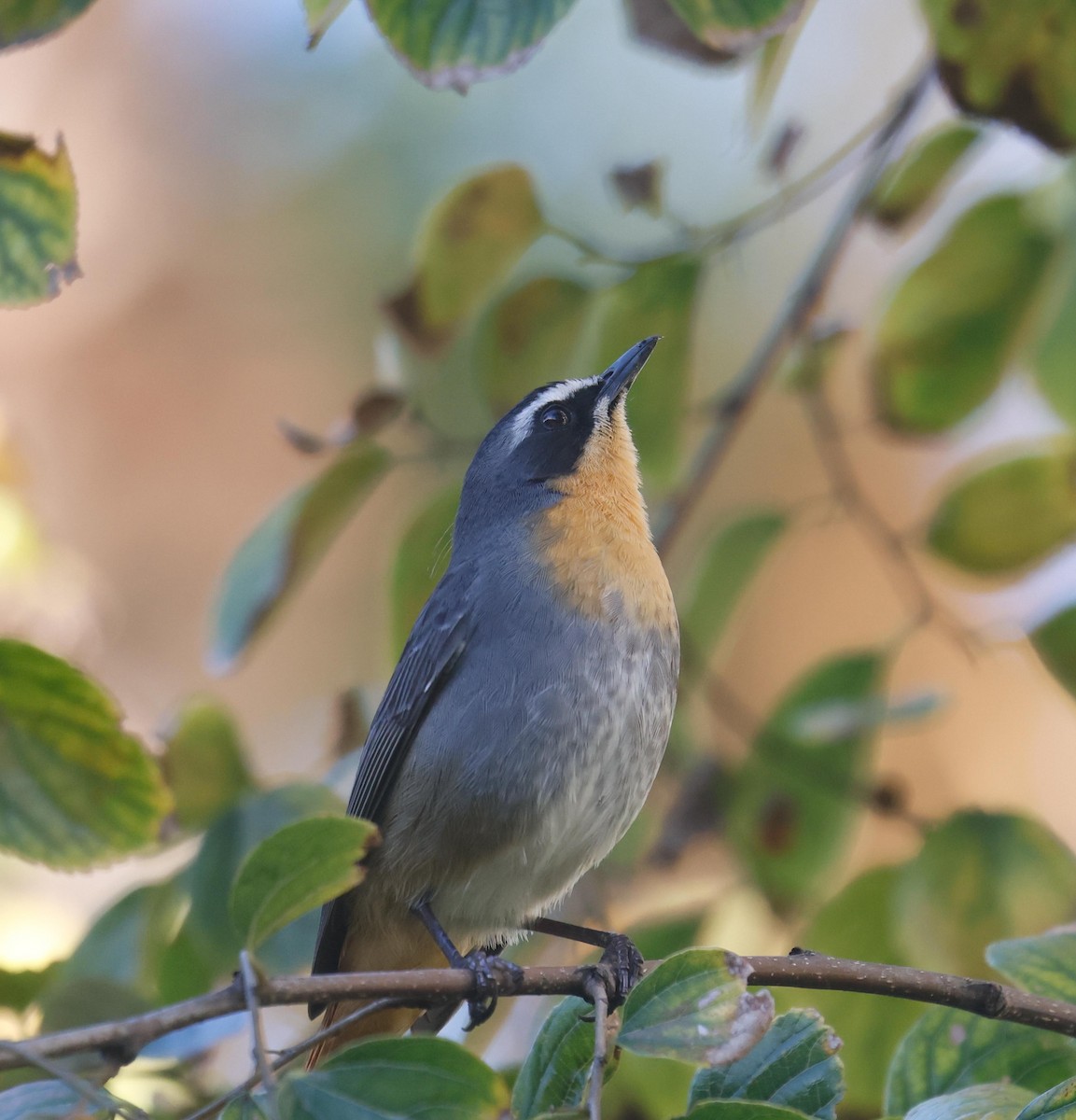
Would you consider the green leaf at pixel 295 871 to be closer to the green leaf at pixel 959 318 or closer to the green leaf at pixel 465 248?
the green leaf at pixel 465 248

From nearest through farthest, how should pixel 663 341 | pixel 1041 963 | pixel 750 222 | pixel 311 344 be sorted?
pixel 1041 963 < pixel 750 222 < pixel 663 341 < pixel 311 344

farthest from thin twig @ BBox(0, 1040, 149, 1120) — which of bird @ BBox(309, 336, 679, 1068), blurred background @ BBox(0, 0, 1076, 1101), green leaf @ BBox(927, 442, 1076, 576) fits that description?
blurred background @ BBox(0, 0, 1076, 1101)

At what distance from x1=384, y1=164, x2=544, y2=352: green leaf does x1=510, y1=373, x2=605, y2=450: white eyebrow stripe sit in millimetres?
370

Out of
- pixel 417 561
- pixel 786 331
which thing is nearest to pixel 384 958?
pixel 417 561

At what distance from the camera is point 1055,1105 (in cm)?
149

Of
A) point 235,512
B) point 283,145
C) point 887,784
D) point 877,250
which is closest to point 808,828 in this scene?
point 887,784

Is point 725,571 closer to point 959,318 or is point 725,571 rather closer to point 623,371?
point 623,371

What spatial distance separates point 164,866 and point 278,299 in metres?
4.48

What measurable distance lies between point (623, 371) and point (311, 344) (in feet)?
17.1

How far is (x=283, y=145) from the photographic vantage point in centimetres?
841

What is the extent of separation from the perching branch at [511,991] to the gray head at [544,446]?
149cm

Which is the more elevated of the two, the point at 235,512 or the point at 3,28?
the point at 3,28

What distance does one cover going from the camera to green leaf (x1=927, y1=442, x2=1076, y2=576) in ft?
9.73

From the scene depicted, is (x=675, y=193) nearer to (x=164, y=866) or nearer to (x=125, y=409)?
(x=125, y=409)
